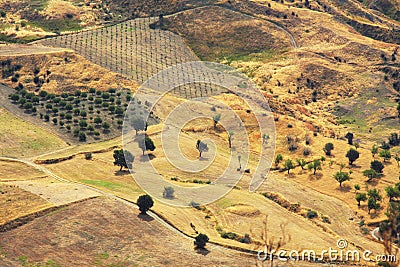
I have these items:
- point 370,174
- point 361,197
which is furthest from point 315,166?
point 361,197

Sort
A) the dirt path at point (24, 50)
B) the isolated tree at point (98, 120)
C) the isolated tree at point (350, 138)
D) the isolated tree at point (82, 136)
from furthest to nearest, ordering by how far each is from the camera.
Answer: the dirt path at point (24, 50) < the isolated tree at point (98, 120) < the isolated tree at point (350, 138) < the isolated tree at point (82, 136)

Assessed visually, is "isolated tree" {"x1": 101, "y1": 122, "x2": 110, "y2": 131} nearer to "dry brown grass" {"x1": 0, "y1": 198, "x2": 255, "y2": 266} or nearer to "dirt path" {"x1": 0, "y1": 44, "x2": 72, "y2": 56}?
"dirt path" {"x1": 0, "y1": 44, "x2": 72, "y2": 56}

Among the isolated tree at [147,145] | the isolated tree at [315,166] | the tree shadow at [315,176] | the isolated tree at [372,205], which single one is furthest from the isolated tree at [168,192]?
the isolated tree at [372,205]

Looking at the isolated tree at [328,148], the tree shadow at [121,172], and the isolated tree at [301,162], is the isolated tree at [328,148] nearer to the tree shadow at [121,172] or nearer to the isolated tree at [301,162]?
the isolated tree at [301,162]

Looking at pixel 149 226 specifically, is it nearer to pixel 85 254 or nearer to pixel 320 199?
pixel 85 254

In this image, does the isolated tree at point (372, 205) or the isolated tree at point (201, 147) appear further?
the isolated tree at point (201, 147)

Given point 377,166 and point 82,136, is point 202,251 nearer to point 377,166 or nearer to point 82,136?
point 377,166

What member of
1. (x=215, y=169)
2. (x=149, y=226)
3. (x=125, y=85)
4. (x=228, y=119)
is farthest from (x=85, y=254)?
(x=125, y=85)
